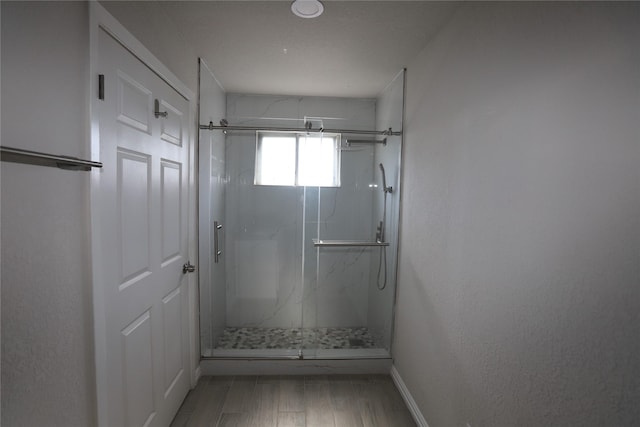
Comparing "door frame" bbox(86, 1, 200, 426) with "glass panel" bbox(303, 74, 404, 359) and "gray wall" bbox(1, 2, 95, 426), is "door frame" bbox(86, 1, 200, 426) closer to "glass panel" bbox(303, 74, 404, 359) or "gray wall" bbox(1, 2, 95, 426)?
"gray wall" bbox(1, 2, 95, 426)

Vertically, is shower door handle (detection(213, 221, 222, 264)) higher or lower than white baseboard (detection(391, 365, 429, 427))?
higher

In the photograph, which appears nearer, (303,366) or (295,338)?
(303,366)

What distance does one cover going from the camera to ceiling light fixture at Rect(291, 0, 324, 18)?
5.07ft

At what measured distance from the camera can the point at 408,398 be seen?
2109mm

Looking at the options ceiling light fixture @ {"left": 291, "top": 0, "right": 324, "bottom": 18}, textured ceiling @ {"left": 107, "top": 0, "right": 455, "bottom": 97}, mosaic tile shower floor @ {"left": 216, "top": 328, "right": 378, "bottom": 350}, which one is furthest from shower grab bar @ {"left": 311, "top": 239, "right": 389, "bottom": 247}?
ceiling light fixture @ {"left": 291, "top": 0, "right": 324, "bottom": 18}

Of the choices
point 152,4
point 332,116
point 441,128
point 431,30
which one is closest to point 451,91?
point 441,128

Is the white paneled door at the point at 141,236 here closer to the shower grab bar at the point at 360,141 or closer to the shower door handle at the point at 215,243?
the shower door handle at the point at 215,243

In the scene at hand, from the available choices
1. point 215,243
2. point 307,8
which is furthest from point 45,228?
point 215,243

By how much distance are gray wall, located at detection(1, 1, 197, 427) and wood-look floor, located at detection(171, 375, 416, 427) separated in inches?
41.1

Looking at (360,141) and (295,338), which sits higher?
(360,141)

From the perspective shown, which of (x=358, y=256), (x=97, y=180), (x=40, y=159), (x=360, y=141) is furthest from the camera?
(x=358, y=256)

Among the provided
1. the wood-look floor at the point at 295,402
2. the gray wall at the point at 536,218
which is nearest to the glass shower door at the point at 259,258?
the wood-look floor at the point at 295,402

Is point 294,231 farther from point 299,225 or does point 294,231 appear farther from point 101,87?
point 101,87

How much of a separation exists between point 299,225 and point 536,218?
80.6 inches
